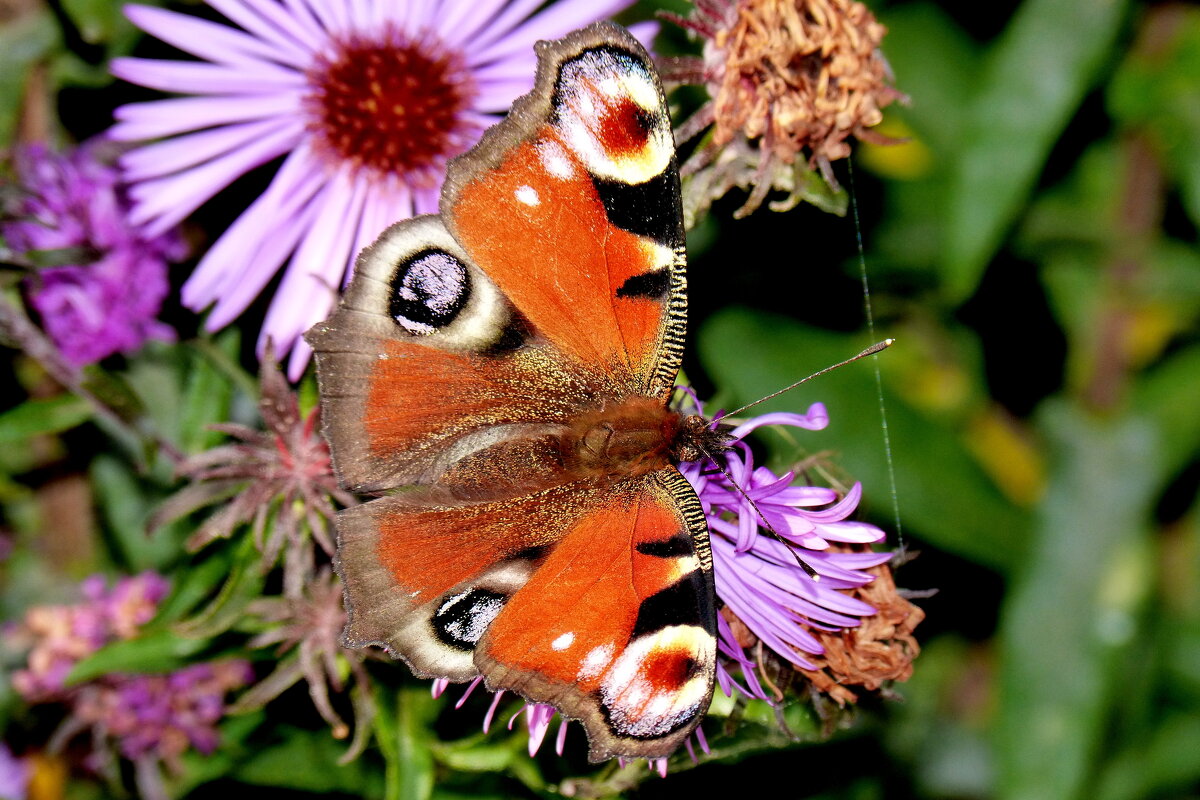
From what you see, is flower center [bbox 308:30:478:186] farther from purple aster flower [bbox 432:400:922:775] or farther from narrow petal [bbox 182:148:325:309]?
purple aster flower [bbox 432:400:922:775]

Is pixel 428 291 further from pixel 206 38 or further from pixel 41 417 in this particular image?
pixel 41 417

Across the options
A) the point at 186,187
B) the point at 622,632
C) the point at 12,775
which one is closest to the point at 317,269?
the point at 186,187

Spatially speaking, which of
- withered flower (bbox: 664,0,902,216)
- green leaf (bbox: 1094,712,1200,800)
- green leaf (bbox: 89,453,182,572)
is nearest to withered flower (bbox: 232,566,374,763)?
green leaf (bbox: 89,453,182,572)

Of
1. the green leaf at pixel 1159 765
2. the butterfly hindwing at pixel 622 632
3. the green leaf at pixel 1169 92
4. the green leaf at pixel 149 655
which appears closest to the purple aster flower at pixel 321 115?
the green leaf at pixel 149 655

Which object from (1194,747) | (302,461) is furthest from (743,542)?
(1194,747)

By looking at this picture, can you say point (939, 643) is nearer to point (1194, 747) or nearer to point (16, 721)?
point (1194, 747)

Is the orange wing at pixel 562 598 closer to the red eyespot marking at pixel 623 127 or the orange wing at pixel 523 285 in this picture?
the orange wing at pixel 523 285

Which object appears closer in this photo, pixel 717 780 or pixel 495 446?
pixel 495 446
